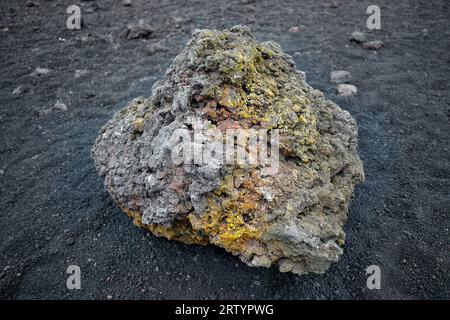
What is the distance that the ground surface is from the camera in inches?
114

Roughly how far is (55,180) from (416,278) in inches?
144

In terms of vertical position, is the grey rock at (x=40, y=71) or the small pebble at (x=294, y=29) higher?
the small pebble at (x=294, y=29)

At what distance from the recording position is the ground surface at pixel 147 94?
2898mm

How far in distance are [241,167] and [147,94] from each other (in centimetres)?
299

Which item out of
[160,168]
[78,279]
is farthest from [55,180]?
[160,168]

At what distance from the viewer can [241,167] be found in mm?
2473
